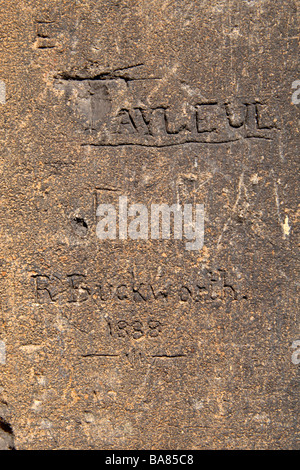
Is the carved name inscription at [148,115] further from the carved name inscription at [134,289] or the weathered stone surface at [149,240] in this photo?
the carved name inscription at [134,289]

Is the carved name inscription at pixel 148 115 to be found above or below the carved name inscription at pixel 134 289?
above

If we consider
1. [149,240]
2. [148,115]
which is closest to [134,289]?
[149,240]

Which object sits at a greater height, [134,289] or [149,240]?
[149,240]

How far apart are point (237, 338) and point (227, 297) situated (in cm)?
16

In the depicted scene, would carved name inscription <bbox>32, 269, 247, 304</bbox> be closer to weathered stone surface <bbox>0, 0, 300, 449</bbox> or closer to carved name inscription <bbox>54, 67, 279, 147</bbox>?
weathered stone surface <bbox>0, 0, 300, 449</bbox>

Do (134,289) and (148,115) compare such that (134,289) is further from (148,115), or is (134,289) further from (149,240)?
(148,115)

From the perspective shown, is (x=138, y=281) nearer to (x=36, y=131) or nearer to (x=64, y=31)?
(x=36, y=131)

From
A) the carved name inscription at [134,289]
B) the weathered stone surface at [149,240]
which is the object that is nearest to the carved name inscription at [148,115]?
the weathered stone surface at [149,240]

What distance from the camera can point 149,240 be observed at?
142 centimetres

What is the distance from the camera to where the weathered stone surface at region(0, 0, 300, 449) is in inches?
53.4

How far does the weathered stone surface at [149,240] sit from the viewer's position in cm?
136

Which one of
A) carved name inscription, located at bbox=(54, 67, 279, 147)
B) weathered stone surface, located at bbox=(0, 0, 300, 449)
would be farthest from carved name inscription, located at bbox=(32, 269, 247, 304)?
carved name inscription, located at bbox=(54, 67, 279, 147)

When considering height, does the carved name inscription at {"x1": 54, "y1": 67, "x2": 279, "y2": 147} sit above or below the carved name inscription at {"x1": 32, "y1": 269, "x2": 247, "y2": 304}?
above
